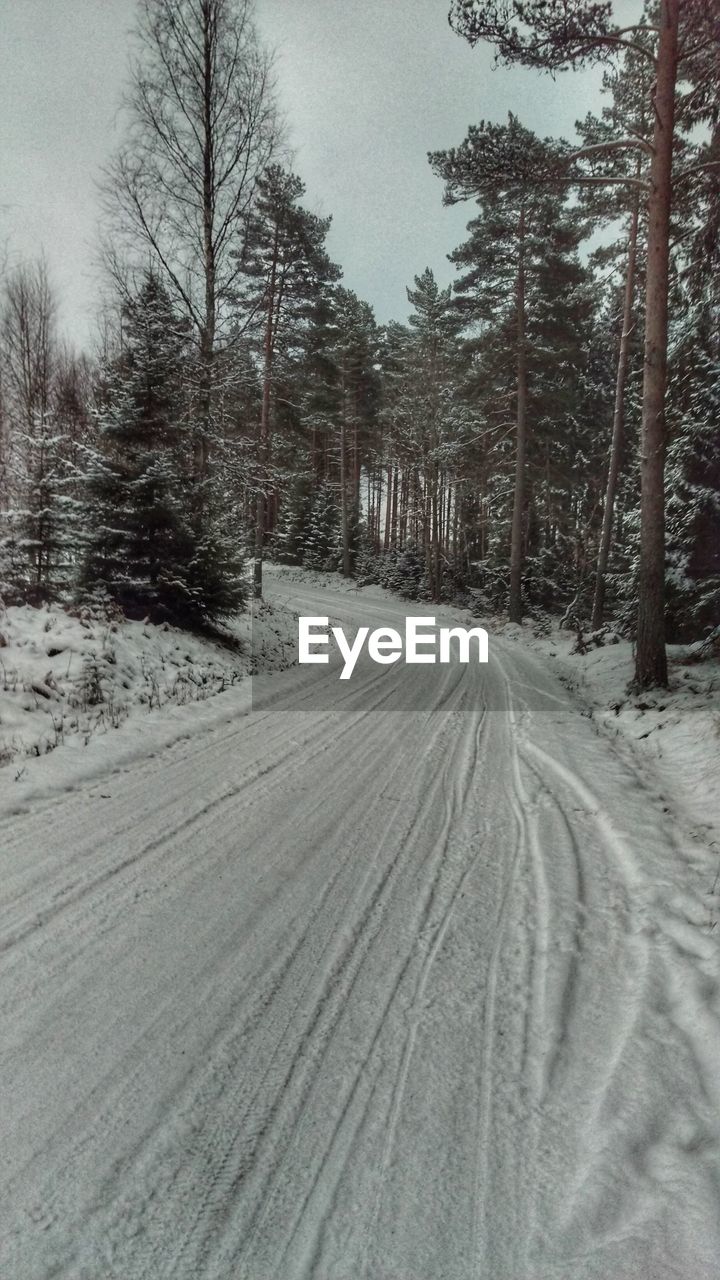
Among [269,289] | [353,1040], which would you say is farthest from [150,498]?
[269,289]

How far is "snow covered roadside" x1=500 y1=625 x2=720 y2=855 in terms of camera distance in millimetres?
4848

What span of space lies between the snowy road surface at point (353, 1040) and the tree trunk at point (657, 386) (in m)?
4.20

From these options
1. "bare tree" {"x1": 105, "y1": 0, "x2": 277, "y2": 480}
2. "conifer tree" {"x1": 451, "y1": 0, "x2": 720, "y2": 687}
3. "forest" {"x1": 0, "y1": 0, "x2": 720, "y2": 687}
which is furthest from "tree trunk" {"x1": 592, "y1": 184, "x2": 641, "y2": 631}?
"bare tree" {"x1": 105, "y1": 0, "x2": 277, "y2": 480}

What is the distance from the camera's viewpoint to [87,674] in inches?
260

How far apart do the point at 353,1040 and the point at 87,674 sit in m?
5.40

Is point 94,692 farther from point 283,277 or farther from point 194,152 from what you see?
point 283,277

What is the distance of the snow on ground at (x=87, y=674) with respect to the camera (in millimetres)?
5410

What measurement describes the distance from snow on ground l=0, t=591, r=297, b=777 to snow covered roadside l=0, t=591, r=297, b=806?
1cm

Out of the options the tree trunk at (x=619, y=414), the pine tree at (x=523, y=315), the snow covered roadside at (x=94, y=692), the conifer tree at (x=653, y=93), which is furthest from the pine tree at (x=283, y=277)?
the conifer tree at (x=653, y=93)

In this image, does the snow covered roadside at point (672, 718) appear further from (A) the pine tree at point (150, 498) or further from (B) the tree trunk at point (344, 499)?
(B) the tree trunk at point (344, 499)

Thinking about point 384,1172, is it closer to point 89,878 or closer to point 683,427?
point 89,878

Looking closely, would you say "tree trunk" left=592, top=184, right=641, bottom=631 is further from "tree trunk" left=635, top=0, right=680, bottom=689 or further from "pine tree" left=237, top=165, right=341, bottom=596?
"pine tree" left=237, top=165, right=341, bottom=596

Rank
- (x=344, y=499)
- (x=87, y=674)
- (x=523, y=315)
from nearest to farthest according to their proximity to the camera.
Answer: (x=87, y=674)
(x=523, y=315)
(x=344, y=499)

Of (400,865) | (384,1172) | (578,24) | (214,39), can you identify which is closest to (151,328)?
(214,39)
